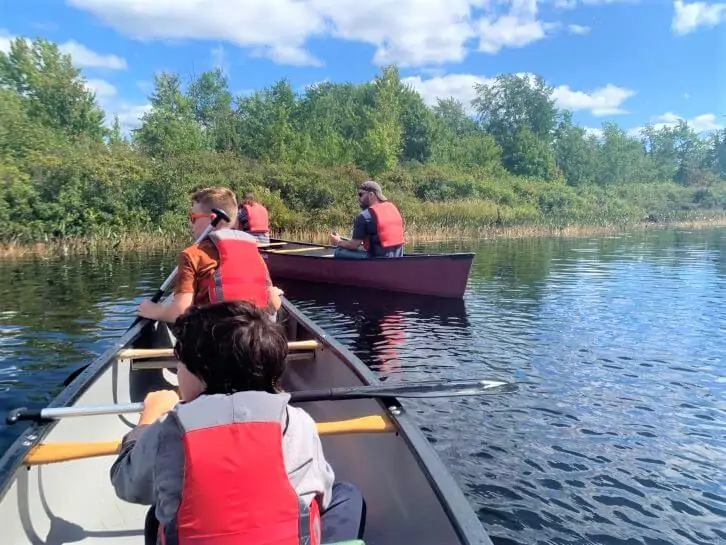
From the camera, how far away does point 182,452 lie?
4.85ft

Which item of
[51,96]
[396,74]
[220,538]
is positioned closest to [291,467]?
[220,538]

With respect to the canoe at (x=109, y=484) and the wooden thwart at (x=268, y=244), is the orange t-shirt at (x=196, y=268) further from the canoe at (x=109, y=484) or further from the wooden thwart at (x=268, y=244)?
the wooden thwart at (x=268, y=244)

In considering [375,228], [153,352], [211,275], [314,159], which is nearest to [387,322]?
[375,228]

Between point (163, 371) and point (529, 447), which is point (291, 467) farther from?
point (163, 371)

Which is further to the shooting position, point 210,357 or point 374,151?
point 374,151

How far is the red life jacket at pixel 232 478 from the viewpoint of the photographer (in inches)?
55.6

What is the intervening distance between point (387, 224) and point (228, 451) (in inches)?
335

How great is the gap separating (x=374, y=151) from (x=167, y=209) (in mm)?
16232

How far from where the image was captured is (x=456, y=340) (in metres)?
7.29

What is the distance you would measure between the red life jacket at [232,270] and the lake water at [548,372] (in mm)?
1820

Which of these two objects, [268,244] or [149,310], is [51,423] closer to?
[149,310]

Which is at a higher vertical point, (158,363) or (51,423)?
(51,423)

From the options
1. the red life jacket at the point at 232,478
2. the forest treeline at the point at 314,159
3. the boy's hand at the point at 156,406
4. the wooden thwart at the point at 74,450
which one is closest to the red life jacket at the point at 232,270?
the wooden thwart at the point at 74,450

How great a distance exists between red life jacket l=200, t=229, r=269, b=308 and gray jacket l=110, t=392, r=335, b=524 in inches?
70.5
